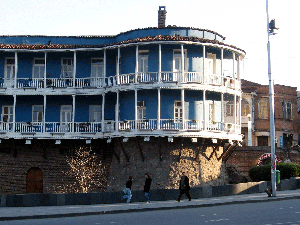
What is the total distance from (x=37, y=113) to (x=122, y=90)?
757 cm

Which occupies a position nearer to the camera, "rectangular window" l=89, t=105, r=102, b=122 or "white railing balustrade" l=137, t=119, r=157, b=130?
"white railing balustrade" l=137, t=119, r=157, b=130

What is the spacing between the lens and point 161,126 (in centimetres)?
3806

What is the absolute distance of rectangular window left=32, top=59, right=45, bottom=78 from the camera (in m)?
43.0

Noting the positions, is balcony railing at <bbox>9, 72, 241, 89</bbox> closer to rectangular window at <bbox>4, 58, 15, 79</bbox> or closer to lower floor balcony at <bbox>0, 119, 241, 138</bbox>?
rectangular window at <bbox>4, 58, 15, 79</bbox>

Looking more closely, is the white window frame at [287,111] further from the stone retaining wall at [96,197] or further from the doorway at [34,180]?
the doorway at [34,180]

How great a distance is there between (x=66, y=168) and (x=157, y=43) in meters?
11.4

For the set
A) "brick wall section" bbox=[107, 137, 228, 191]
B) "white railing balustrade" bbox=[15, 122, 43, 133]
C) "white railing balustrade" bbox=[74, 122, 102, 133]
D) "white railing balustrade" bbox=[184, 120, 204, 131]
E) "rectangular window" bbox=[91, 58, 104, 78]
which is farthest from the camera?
"rectangular window" bbox=[91, 58, 104, 78]

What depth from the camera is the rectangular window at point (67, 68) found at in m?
42.8

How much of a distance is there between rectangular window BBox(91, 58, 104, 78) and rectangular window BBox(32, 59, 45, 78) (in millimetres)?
3845

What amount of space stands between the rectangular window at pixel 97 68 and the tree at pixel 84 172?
18.7 ft

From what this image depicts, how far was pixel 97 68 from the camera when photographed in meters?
42.9

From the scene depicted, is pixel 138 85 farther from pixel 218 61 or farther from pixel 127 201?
pixel 127 201

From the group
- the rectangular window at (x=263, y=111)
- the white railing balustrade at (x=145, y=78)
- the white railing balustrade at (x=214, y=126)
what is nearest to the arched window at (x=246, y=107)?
the rectangular window at (x=263, y=111)

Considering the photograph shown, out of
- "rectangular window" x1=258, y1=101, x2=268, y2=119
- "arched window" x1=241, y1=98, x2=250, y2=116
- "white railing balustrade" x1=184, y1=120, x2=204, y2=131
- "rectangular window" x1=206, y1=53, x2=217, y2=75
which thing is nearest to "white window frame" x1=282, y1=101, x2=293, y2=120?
"rectangular window" x1=258, y1=101, x2=268, y2=119
